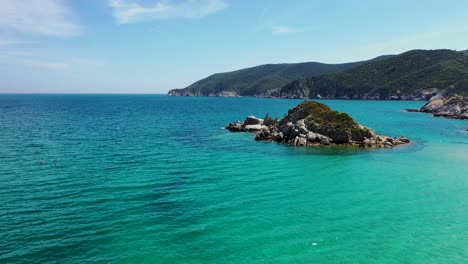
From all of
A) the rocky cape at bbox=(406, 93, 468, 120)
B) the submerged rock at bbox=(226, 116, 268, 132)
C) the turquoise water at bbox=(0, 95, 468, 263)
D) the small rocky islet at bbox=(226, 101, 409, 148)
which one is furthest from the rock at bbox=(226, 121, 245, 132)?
the rocky cape at bbox=(406, 93, 468, 120)

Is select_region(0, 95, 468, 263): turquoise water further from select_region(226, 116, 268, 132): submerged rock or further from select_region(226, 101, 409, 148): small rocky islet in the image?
select_region(226, 116, 268, 132): submerged rock

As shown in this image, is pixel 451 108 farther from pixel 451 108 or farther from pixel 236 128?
pixel 236 128

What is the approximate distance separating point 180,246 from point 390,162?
34666 millimetres

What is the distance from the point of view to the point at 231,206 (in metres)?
28.2

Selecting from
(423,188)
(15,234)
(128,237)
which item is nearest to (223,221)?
(128,237)

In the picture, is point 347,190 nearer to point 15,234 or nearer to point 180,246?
point 180,246

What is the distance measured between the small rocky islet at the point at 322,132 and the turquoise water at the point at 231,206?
7815 mm

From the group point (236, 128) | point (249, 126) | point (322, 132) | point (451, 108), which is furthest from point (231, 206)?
point (451, 108)

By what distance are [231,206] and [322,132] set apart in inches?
1508

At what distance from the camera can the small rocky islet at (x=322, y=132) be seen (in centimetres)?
5997

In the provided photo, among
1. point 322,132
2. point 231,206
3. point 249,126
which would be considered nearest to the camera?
point 231,206

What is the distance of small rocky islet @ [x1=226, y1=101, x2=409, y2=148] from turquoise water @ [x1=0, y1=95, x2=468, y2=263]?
7815mm

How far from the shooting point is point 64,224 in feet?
78.3

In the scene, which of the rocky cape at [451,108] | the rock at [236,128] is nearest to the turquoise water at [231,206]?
the rock at [236,128]
